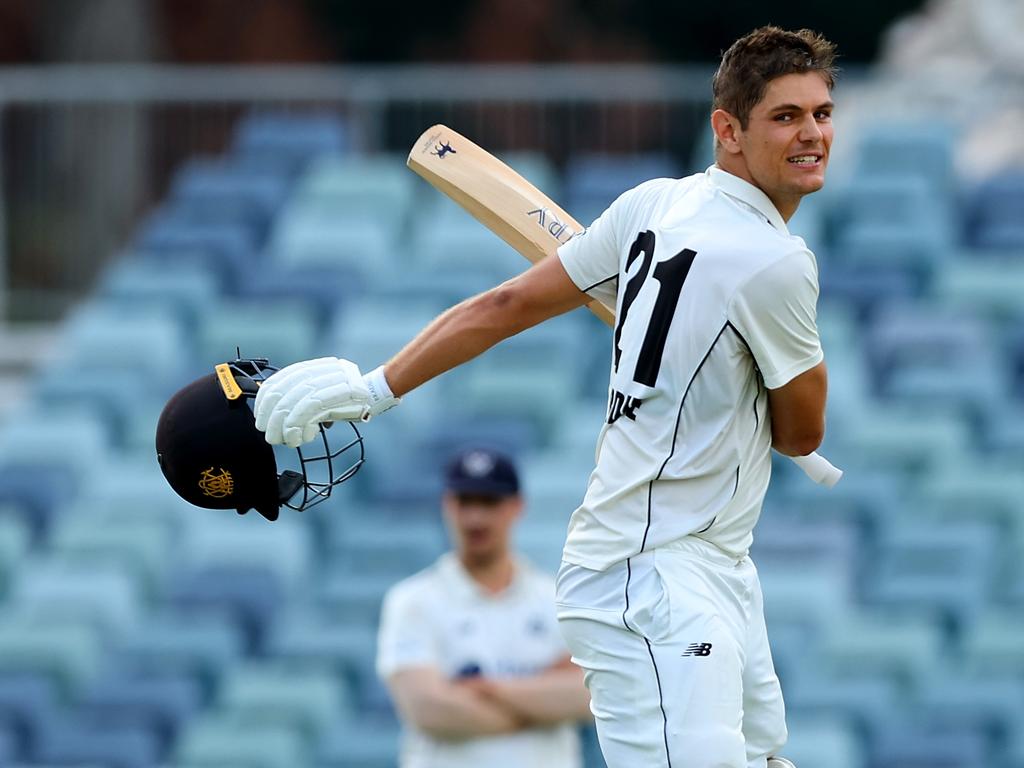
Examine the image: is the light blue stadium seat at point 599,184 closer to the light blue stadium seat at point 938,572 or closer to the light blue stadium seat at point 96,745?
the light blue stadium seat at point 938,572

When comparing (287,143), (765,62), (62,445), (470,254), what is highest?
(287,143)

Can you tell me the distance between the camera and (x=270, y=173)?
9.89 meters

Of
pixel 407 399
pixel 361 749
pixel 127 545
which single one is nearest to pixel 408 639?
pixel 361 749

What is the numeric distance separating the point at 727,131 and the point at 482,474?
218cm

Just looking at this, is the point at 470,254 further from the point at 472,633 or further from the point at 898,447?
the point at 472,633

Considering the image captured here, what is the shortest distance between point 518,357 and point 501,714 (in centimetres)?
325

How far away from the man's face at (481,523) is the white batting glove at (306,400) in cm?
199

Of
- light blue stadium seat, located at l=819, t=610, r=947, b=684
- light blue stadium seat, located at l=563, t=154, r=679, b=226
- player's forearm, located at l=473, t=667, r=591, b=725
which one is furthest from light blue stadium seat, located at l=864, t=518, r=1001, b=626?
player's forearm, located at l=473, t=667, r=591, b=725

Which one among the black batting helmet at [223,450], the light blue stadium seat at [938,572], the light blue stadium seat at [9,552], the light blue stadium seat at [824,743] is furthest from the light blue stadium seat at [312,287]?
the black batting helmet at [223,450]

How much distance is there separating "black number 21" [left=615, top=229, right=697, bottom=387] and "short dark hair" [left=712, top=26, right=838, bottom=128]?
0.80ft

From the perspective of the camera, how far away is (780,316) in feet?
10.6

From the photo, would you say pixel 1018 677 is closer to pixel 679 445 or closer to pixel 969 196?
pixel 969 196

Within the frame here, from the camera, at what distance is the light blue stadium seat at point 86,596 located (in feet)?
24.9

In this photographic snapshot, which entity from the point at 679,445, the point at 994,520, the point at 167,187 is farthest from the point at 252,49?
the point at 679,445
